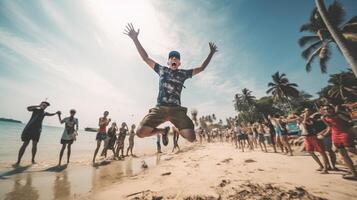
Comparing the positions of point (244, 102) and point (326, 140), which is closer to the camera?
point (326, 140)

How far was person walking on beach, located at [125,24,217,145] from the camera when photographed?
364 cm

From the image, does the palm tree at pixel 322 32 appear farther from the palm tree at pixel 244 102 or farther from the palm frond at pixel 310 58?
the palm tree at pixel 244 102

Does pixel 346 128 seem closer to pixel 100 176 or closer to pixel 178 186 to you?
pixel 178 186

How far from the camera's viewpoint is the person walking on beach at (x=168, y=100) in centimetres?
364

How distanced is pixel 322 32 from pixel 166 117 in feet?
80.9

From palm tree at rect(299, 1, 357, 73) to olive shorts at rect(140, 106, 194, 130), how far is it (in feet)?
Result: 64.8

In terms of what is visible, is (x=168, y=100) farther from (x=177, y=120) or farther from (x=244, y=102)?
(x=244, y=102)

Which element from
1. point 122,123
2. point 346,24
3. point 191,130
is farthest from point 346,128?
point 346,24

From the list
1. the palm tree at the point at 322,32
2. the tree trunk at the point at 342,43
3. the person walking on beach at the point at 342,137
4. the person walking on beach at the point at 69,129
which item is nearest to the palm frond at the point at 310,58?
the palm tree at the point at 322,32

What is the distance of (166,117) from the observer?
3.70 m

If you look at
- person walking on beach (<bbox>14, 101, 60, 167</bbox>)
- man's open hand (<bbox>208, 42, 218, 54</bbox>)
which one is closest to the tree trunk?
man's open hand (<bbox>208, 42, 218, 54</bbox>)

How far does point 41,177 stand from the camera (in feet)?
18.1

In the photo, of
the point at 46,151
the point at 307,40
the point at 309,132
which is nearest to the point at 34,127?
the point at 46,151

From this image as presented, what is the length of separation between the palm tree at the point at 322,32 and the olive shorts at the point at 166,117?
19747 mm
